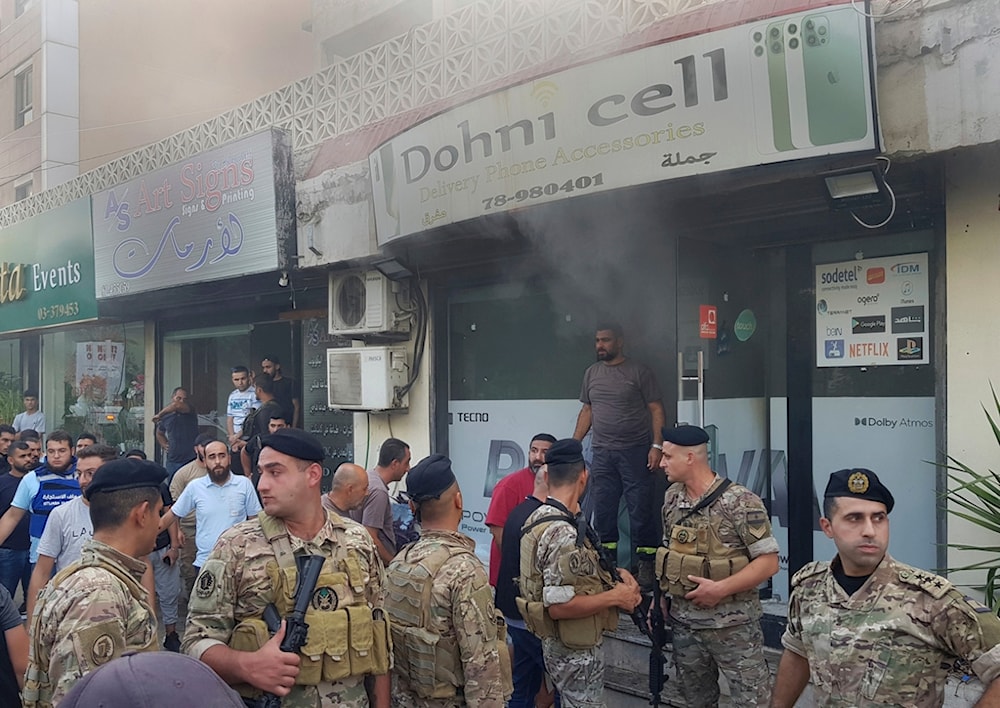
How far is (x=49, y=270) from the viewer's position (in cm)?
1038

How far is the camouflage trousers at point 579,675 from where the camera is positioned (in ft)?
11.0

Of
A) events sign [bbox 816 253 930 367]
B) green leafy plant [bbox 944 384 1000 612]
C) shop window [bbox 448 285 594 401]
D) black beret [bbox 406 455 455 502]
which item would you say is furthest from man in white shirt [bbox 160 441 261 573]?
green leafy plant [bbox 944 384 1000 612]

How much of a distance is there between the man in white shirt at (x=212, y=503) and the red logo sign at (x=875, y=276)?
418 cm

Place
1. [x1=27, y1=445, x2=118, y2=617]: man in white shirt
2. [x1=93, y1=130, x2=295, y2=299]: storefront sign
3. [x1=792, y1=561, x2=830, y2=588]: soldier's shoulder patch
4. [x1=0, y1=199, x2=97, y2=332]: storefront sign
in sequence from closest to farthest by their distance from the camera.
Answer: [x1=792, y1=561, x2=830, y2=588]: soldier's shoulder patch
[x1=27, y1=445, x2=118, y2=617]: man in white shirt
[x1=93, y1=130, x2=295, y2=299]: storefront sign
[x1=0, y1=199, x2=97, y2=332]: storefront sign

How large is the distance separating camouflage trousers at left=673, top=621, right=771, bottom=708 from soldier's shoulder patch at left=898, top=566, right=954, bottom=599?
1.35 m

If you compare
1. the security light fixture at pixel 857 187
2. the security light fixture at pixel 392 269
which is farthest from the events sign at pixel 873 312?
the security light fixture at pixel 392 269

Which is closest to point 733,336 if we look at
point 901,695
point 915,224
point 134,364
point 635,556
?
point 915,224

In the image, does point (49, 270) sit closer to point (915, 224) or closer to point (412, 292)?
point (412, 292)

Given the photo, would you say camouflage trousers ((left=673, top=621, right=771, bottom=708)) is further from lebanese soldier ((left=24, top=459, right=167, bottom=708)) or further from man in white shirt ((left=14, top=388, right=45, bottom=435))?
man in white shirt ((left=14, top=388, right=45, bottom=435))

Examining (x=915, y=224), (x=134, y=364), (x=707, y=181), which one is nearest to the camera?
(x=707, y=181)

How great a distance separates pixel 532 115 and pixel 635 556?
315 centimetres

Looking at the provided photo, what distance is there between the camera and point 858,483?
94.3 inches

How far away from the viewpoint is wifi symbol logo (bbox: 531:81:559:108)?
14.8 ft

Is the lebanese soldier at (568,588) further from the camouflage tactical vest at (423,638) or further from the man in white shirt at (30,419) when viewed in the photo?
the man in white shirt at (30,419)
